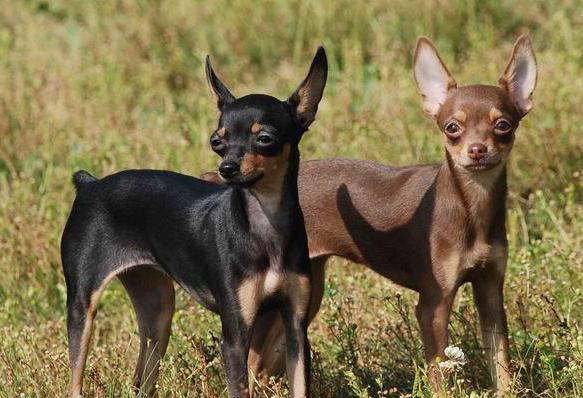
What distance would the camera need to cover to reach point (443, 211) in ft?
22.4

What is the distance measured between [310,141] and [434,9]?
2.66m

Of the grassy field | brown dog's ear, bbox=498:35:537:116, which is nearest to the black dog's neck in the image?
the grassy field

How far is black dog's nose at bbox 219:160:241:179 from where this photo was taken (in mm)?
5730

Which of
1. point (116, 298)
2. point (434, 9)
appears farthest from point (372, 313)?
point (434, 9)

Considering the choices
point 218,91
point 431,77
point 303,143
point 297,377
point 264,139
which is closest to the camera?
point 264,139

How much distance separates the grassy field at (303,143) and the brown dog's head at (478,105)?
0.92 metres

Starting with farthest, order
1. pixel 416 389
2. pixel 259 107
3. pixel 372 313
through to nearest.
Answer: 1. pixel 372 313
2. pixel 416 389
3. pixel 259 107

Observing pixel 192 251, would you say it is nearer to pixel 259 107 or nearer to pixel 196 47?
pixel 259 107

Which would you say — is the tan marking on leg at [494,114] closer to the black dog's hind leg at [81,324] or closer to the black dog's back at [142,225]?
the black dog's back at [142,225]

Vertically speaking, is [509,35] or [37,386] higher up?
[509,35]

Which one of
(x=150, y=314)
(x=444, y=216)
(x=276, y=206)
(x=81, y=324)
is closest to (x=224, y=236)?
(x=276, y=206)

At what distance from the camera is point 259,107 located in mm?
5973

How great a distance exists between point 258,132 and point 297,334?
93cm

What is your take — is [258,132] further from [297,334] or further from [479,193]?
[479,193]
